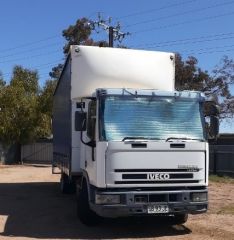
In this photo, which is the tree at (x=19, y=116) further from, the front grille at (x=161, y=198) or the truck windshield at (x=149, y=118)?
the front grille at (x=161, y=198)

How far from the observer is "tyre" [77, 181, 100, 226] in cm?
1173

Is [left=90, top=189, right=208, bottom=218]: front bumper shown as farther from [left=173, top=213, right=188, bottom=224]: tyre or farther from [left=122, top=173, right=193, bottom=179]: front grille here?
[left=173, top=213, right=188, bottom=224]: tyre

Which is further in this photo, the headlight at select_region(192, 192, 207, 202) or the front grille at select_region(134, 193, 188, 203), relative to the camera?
the headlight at select_region(192, 192, 207, 202)

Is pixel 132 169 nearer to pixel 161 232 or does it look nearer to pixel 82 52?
pixel 161 232

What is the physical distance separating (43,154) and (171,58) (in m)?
31.9

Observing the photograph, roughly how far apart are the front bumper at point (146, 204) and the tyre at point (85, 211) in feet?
2.79

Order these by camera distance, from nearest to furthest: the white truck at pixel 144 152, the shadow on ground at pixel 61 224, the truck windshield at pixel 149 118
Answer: the white truck at pixel 144 152 → the truck windshield at pixel 149 118 → the shadow on ground at pixel 61 224

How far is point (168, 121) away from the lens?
1100cm

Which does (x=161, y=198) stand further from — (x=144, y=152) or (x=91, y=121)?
(x=91, y=121)

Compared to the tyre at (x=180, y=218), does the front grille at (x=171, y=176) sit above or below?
above

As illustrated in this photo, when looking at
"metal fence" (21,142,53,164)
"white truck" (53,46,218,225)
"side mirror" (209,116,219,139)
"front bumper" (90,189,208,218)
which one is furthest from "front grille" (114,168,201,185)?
"metal fence" (21,142,53,164)

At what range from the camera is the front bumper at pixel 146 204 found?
10.5 meters

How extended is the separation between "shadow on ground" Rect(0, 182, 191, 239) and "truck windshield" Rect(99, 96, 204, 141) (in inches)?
78.3

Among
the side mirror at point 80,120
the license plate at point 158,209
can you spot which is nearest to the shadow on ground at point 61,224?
the license plate at point 158,209
